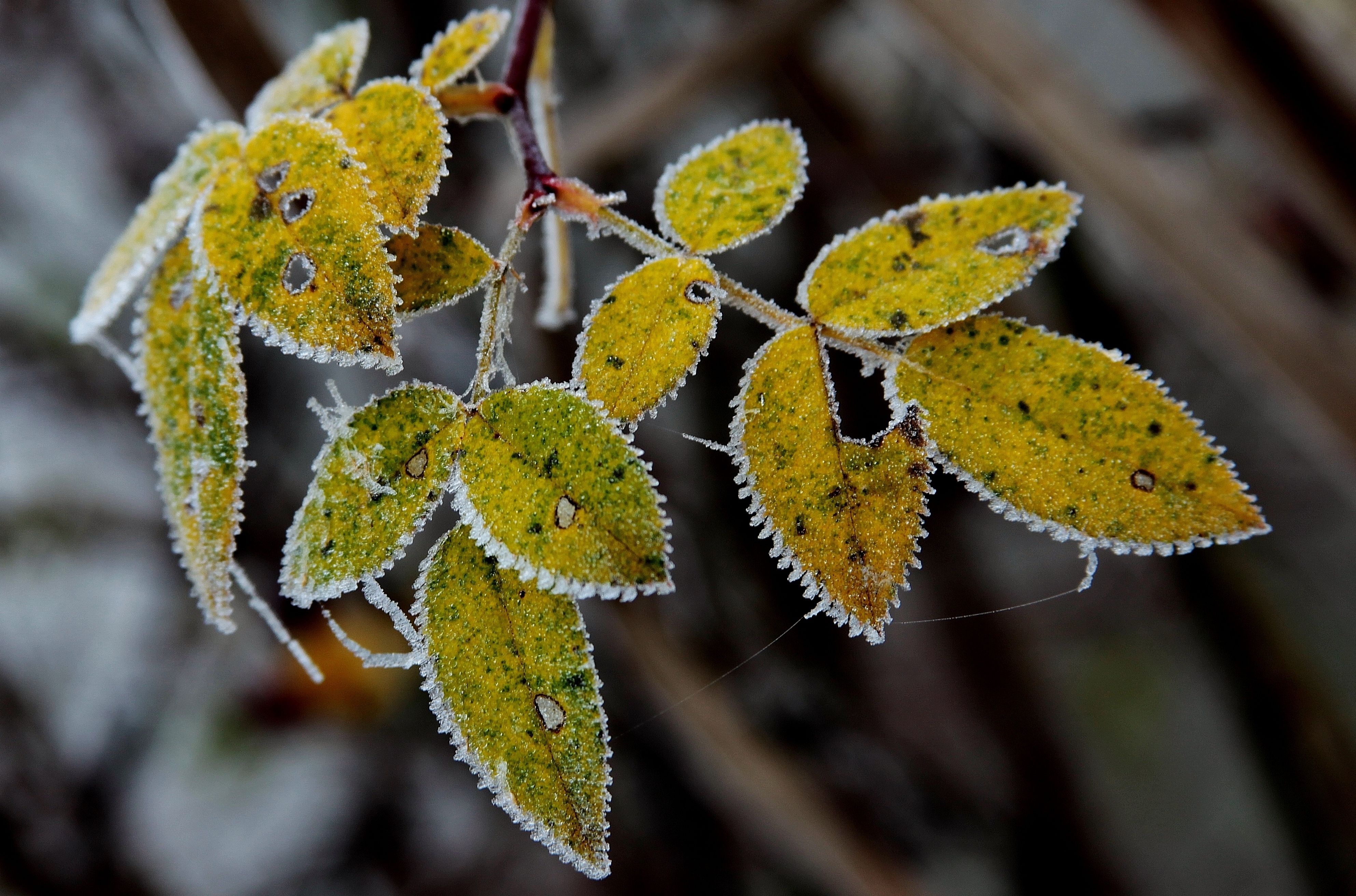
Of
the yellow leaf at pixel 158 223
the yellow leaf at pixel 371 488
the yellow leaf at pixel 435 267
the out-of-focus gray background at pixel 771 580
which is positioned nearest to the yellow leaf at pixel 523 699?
the yellow leaf at pixel 371 488

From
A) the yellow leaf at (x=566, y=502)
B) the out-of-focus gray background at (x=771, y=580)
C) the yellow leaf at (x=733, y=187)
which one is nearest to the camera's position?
the yellow leaf at (x=566, y=502)

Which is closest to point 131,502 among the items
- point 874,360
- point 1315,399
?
point 874,360

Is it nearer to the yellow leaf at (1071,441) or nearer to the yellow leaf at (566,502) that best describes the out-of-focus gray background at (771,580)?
the yellow leaf at (1071,441)

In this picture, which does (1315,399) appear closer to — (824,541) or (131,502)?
(824,541)

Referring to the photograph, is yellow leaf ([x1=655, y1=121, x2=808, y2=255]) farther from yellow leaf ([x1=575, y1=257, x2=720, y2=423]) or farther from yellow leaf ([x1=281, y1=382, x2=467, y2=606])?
yellow leaf ([x1=281, y1=382, x2=467, y2=606])

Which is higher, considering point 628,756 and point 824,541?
point 824,541

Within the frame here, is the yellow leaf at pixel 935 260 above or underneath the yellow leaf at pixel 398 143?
underneath
